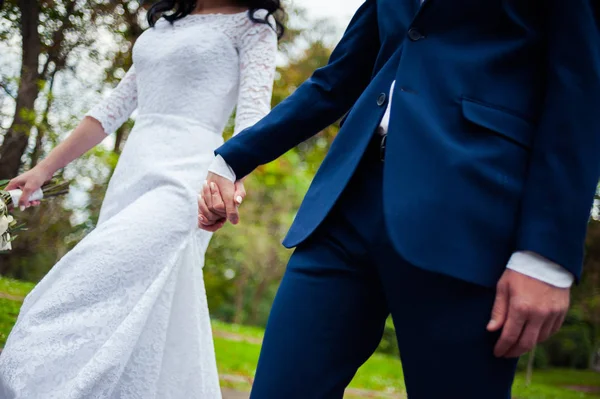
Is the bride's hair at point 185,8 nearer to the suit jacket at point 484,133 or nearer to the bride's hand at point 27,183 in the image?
the bride's hand at point 27,183

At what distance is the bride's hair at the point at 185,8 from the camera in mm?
2668

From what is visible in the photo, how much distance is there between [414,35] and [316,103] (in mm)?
314

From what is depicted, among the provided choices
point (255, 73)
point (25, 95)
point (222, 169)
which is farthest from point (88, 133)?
point (222, 169)

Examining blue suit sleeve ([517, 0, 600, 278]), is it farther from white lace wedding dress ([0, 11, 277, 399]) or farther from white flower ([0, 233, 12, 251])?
white flower ([0, 233, 12, 251])

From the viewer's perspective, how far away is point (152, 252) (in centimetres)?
230

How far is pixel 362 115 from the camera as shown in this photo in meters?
1.41

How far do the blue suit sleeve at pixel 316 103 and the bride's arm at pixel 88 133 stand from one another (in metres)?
1.23

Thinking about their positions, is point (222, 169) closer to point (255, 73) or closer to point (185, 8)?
point (255, 73)

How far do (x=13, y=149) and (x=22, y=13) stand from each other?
0.64 metres

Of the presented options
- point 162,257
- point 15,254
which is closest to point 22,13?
point 15,254

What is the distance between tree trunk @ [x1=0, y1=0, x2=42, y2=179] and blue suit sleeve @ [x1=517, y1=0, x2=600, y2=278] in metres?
2.69

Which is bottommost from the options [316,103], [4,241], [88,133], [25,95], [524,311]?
[524,311]

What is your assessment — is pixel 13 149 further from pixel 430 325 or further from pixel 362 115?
pixel 430 325

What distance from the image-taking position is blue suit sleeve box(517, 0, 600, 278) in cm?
111
